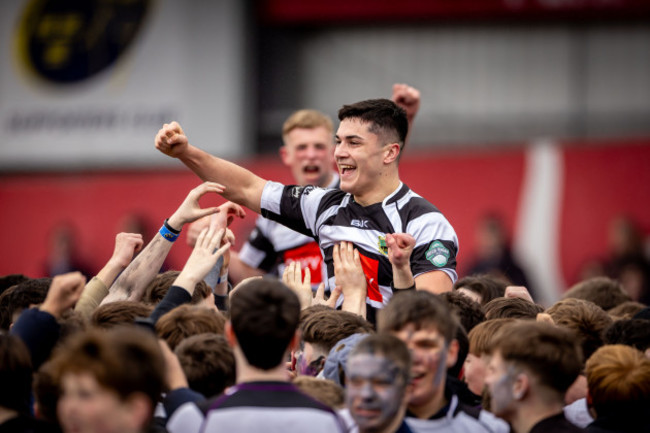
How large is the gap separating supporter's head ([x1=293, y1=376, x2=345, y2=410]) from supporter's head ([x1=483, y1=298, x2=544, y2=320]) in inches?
67.1

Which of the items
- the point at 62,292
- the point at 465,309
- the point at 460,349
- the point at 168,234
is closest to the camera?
the point at 62,292

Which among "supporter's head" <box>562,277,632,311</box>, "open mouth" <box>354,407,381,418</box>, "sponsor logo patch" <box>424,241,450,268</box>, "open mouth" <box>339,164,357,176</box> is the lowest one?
"supporter's head" <box>562,277,632,311</box>

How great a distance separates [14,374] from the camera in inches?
168

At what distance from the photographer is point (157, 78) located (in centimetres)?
1981

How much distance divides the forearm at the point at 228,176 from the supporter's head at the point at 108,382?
2.60 meters

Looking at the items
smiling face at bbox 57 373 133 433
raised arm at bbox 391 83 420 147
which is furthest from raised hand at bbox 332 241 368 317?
smiling face at bbox 57 373 133 433

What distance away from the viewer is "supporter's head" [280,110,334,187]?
8.84 meters

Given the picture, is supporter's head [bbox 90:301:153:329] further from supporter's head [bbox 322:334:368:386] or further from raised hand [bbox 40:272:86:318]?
supporter's head [bbox 322:334:368:386]

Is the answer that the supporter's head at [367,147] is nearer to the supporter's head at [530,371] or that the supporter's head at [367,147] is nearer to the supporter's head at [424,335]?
the supporter's head at [424,335]

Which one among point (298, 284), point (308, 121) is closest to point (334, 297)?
point (298, 284)

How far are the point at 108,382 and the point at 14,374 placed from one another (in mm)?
695

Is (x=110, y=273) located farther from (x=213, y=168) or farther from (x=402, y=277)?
(x=402, y=277)

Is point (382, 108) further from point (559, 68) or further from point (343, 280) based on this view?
point (559, 68)

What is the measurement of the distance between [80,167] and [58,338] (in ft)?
50.3
